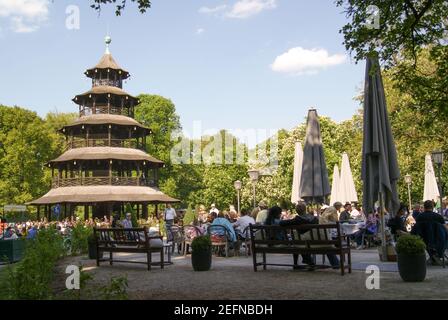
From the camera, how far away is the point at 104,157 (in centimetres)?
3678

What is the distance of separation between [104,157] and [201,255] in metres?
28.2

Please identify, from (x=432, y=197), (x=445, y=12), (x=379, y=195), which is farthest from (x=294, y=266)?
(x=432, y=197)

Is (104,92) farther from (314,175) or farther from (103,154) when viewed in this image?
(314,175)

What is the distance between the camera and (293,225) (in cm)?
933

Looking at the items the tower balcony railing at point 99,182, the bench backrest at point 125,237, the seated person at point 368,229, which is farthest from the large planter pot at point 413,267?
the tower balcony railing at point 99,182

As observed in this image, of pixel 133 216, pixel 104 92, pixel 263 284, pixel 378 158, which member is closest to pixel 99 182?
pixel 104 92

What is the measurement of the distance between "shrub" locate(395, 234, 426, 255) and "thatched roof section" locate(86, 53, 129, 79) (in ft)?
127

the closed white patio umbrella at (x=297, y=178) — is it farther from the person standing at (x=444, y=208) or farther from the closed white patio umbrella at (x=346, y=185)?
the person standing at (x=444, y=208)

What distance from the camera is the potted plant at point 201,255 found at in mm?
10083

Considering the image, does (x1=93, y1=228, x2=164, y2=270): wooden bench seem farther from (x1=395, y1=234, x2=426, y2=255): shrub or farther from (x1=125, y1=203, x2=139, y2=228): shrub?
(x1=125, y1=203, x2=139, y2=228): shrub

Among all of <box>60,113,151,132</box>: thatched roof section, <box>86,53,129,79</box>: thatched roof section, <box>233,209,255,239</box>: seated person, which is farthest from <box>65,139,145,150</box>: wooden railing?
<box>233,209,255,239</box>: seated person

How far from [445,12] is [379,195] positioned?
6.60 m

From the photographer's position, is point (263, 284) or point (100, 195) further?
point (100, 195)

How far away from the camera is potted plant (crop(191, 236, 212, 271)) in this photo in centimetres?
1008
